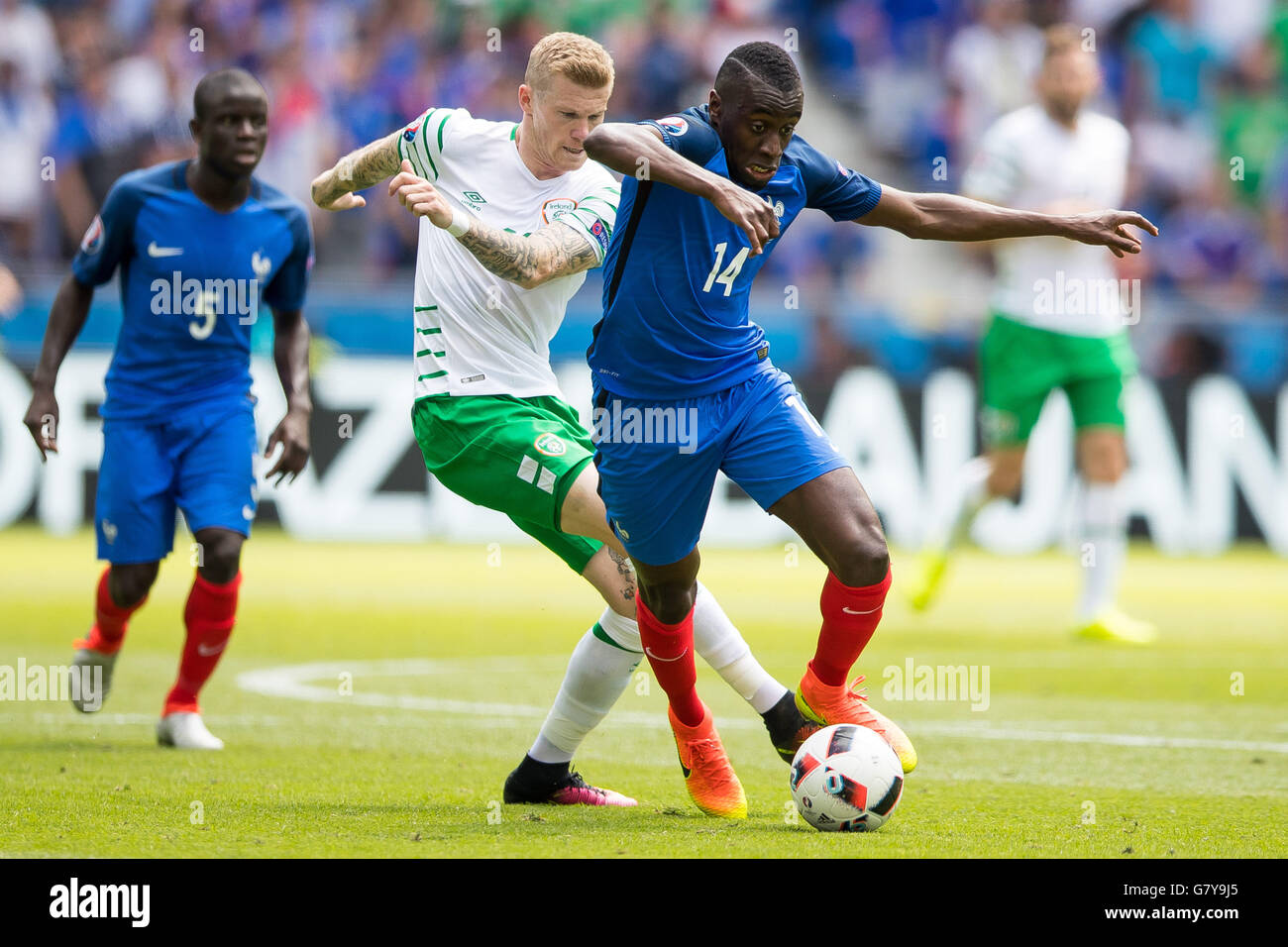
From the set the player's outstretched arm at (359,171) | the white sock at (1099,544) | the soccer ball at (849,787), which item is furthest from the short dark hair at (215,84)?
the white sock at (1099,544)

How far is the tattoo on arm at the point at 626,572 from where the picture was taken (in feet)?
18.8

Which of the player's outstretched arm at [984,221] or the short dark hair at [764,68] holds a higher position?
the short dark hair at [764,68]

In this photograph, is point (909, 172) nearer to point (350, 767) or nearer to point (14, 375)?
point (14, 375)

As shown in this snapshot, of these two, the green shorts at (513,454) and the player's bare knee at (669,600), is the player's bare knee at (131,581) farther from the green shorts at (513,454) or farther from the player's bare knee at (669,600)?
the player's bare knee at (669,600)

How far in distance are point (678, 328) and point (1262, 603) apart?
27.8 ft

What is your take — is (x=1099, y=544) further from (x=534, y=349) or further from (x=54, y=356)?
(x=54, y=356)

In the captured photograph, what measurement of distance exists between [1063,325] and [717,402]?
537cm

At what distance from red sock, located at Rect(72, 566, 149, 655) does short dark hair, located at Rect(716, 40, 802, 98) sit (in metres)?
3.47

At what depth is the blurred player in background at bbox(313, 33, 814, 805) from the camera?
5.72 metres

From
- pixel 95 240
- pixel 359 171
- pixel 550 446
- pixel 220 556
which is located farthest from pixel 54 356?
pixel 550 446

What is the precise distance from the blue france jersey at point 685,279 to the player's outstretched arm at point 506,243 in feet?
0.47

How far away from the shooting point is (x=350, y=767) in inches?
248

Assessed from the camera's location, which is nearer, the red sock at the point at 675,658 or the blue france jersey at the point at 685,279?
the blue france jersey at the point at 685,279

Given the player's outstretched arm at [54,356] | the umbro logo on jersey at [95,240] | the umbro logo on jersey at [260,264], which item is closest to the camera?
the player's outstretched arm at [54,356]
